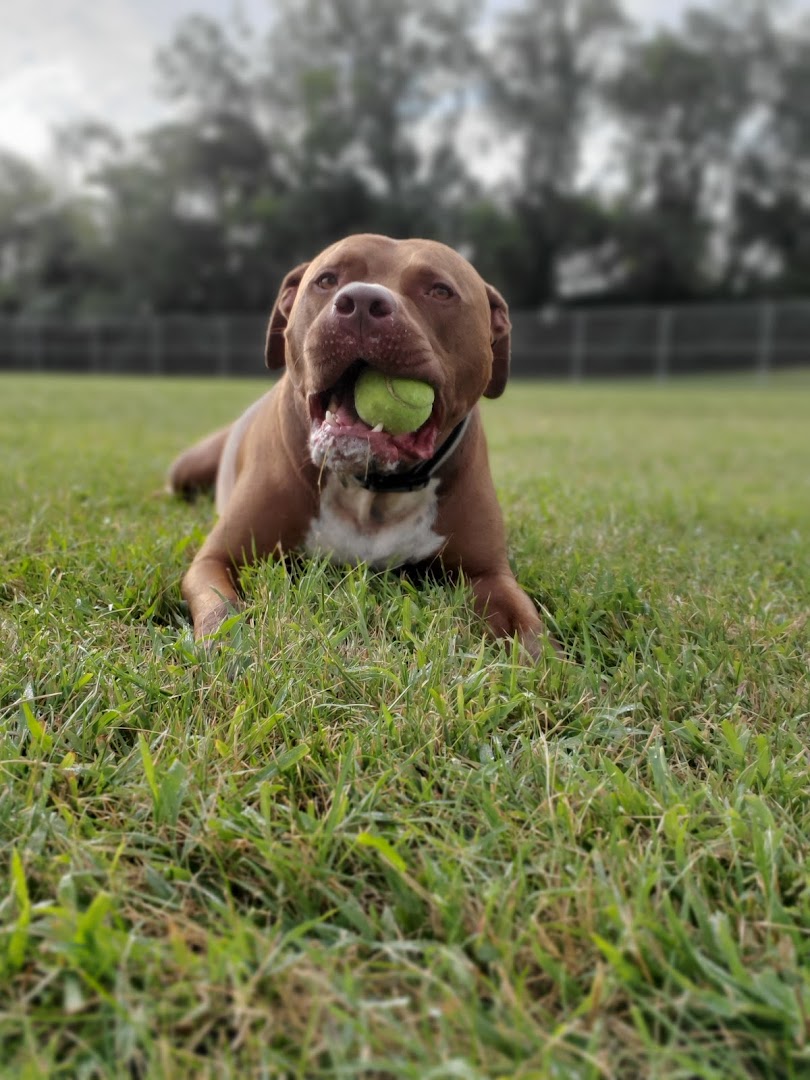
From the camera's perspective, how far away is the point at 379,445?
7.45 feet

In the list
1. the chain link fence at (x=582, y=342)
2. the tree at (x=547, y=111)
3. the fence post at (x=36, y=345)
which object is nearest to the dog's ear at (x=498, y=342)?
the chain link fence at (x=582, y=342)

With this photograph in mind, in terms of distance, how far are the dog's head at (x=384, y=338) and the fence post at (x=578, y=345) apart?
22.8 metres

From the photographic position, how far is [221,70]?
33969 millimetres

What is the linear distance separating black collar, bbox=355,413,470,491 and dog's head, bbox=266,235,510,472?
0.07 m

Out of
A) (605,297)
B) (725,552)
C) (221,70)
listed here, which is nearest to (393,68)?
(221,70)

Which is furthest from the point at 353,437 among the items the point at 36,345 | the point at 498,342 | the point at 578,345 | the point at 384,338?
the point at 36,345

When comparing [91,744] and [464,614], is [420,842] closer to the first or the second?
[91,744]

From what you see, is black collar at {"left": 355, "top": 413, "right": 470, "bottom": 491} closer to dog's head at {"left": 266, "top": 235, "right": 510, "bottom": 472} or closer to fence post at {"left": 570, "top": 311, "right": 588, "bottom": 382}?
dog's head at {"left": 266, "top": 235, "right": 510, "bottom": 472}

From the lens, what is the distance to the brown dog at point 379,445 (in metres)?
2.22

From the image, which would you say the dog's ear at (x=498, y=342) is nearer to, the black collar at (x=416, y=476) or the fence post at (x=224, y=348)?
the black collar at (x=416, y=476)

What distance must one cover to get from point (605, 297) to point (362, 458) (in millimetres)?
31788

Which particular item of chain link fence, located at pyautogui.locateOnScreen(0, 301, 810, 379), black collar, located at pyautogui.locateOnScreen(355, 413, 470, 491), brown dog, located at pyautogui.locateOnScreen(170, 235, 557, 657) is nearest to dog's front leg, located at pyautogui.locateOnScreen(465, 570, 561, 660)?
brown dog, located at pyautogui.locateOnScreen(170, 235, 557, 657)

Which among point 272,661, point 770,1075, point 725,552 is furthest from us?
point 725,552

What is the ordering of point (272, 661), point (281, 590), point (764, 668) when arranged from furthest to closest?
1. point (281, 590)
2. point (764, 668)
3. point (272, 661)
